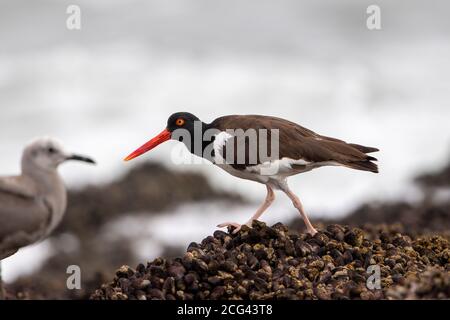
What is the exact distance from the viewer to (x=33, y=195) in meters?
6.29

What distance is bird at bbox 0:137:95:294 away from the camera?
622cm

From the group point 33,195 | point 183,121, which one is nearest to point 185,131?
point 183,121

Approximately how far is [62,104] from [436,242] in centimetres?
2136

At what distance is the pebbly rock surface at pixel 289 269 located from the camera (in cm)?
704

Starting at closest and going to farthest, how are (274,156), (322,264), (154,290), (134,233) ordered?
(154,290), (322,264), (274,156), (134,233)

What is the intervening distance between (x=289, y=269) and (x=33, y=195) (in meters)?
2.71

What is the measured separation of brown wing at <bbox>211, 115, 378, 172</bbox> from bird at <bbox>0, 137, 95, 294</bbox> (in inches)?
103

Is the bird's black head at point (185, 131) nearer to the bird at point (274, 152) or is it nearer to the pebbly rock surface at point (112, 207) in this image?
the bird at point (274, 152)

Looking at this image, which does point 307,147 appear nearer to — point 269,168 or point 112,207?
point 269,168

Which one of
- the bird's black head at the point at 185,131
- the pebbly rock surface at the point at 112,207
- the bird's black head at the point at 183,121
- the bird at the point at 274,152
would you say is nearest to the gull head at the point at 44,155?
the bird at the point at 274,152
